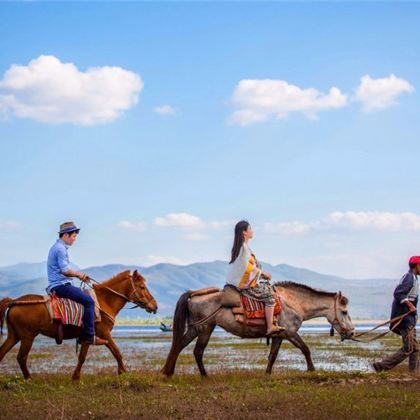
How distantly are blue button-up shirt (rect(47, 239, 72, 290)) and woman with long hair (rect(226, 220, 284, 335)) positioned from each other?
3.29m

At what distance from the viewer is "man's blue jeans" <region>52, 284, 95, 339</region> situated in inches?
610

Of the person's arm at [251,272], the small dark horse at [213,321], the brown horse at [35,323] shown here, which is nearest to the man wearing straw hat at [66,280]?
the brown horse at [35,323]

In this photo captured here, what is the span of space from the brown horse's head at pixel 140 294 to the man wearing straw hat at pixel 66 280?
48.0 inches

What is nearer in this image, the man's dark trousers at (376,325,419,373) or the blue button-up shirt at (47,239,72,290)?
the blue button-up shirt at (47,239,72,290)

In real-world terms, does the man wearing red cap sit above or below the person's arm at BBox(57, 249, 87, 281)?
below

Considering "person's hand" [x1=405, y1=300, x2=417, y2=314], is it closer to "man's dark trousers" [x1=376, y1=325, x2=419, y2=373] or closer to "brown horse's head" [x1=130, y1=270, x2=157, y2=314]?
"man's dark trousers" [x1=376, y1=325, x2=419, y2=373]

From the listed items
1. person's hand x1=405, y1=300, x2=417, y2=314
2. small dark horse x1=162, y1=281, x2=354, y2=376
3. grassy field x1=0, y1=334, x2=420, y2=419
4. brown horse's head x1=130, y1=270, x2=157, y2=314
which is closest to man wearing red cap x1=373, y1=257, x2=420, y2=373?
person's hand x1=405, y1=300, x2=417, y2=314

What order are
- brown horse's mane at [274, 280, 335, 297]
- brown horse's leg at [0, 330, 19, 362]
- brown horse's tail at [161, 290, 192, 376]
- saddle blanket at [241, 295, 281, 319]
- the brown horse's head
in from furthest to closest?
1. brown horse's mane at [274, 280, 335, 297]
2. the brown horse's head
3. brown horse's tail at [161, 290, 192, 376]
4. saddle blanket at [241, 295, 281, 319]
5. brown horse's leg at [0, 330, 19, 362]

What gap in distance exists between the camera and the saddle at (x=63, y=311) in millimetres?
15391

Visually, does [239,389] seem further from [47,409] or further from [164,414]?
[47,409]

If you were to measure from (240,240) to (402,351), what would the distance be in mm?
4209

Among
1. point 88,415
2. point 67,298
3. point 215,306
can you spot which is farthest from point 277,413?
point 67,298

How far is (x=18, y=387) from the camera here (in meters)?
14.4

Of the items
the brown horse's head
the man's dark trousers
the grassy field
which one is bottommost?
the grassy field
